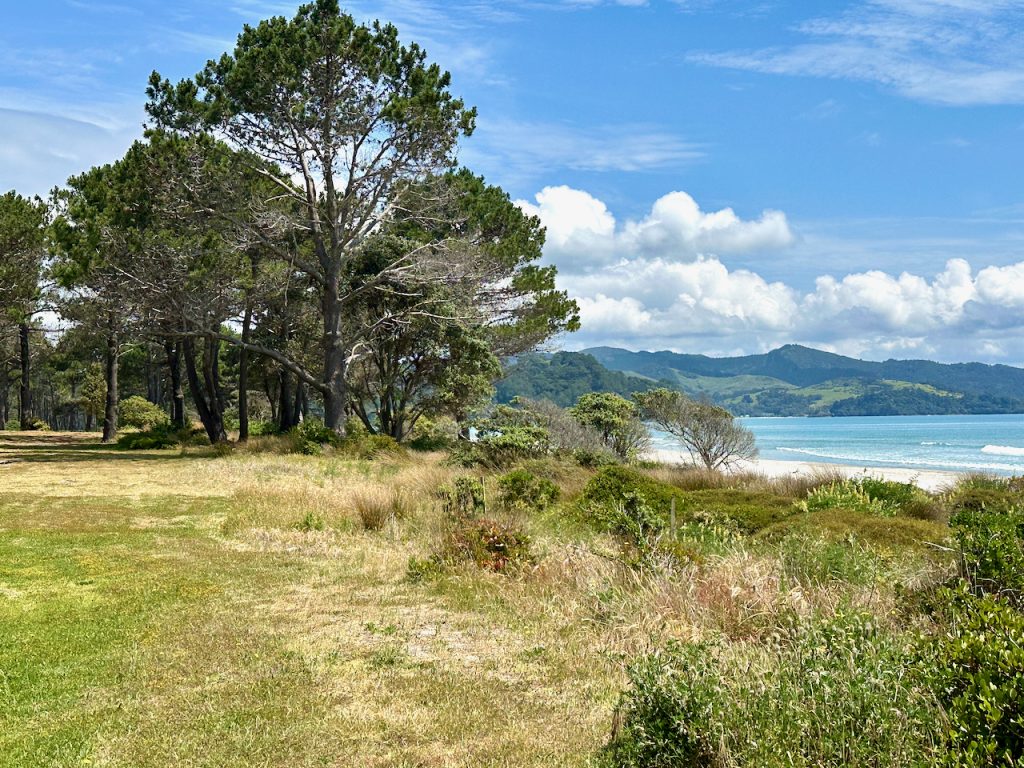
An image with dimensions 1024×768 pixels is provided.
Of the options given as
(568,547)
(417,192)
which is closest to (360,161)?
(417,192)

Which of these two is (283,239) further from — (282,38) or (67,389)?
(67,389)

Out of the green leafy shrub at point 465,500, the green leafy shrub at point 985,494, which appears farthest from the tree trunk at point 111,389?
the green leafy shrub at point 985,494

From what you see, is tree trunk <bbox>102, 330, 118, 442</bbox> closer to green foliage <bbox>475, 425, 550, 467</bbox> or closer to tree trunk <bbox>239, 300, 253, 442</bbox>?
tree trunk <bbox>239, 300, 253, 442</bbox>

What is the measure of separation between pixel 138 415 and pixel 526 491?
35.9 meters

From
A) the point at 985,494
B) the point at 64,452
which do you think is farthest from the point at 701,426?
the point at 64,452

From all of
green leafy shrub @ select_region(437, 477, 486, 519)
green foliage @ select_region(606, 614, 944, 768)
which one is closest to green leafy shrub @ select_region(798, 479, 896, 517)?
green leafy shrub @ select_region(437, 477, 486, 519)

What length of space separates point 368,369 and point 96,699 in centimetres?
3161

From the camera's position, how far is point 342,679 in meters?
5.29

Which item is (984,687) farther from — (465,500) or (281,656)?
(465,500)

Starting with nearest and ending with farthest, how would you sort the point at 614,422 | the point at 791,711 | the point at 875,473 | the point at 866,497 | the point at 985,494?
the point at 791,711, the point at 985,494, the point at 866,497, the point at 875,473, the point at 614,422

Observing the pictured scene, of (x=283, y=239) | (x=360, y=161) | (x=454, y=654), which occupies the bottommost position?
(x=454, y=654)

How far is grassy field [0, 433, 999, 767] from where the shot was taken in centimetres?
441

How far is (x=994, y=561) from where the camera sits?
17.9 ft

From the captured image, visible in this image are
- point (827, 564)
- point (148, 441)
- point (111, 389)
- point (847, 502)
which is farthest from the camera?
point (111, 389)
